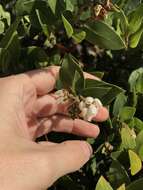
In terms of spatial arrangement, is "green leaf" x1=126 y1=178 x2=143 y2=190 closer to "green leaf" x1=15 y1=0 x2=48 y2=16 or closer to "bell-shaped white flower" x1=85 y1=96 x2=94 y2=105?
"bell-shaped white flower" x1=85 y1=96 x2=94 y2=105

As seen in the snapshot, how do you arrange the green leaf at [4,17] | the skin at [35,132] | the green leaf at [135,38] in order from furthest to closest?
the green leaf at [4,17]
the green leaf at [135,38]
the skin at [35,132]

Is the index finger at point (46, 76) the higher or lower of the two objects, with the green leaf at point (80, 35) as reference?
lower

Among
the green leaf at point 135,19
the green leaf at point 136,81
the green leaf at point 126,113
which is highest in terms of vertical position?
the green leaf at point 135,19

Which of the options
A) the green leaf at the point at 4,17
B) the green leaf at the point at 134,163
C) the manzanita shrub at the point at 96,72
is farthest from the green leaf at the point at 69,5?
the green leaf at the point at 134,163

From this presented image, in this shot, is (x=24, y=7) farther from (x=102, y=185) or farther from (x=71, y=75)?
(x=102, y=185)

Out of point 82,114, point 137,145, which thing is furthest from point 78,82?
point 137,145

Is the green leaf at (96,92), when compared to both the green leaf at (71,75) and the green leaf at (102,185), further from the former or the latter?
the green leaf at (102,185)

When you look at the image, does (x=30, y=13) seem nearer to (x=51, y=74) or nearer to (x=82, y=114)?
(x=51, y=74)

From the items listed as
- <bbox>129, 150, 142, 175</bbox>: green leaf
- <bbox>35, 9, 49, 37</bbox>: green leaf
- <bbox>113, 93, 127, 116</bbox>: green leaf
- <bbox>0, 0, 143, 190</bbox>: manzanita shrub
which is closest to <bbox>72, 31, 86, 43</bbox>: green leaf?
<bbox>0, 0, 143, 190</bbox>: manzanita shrub
